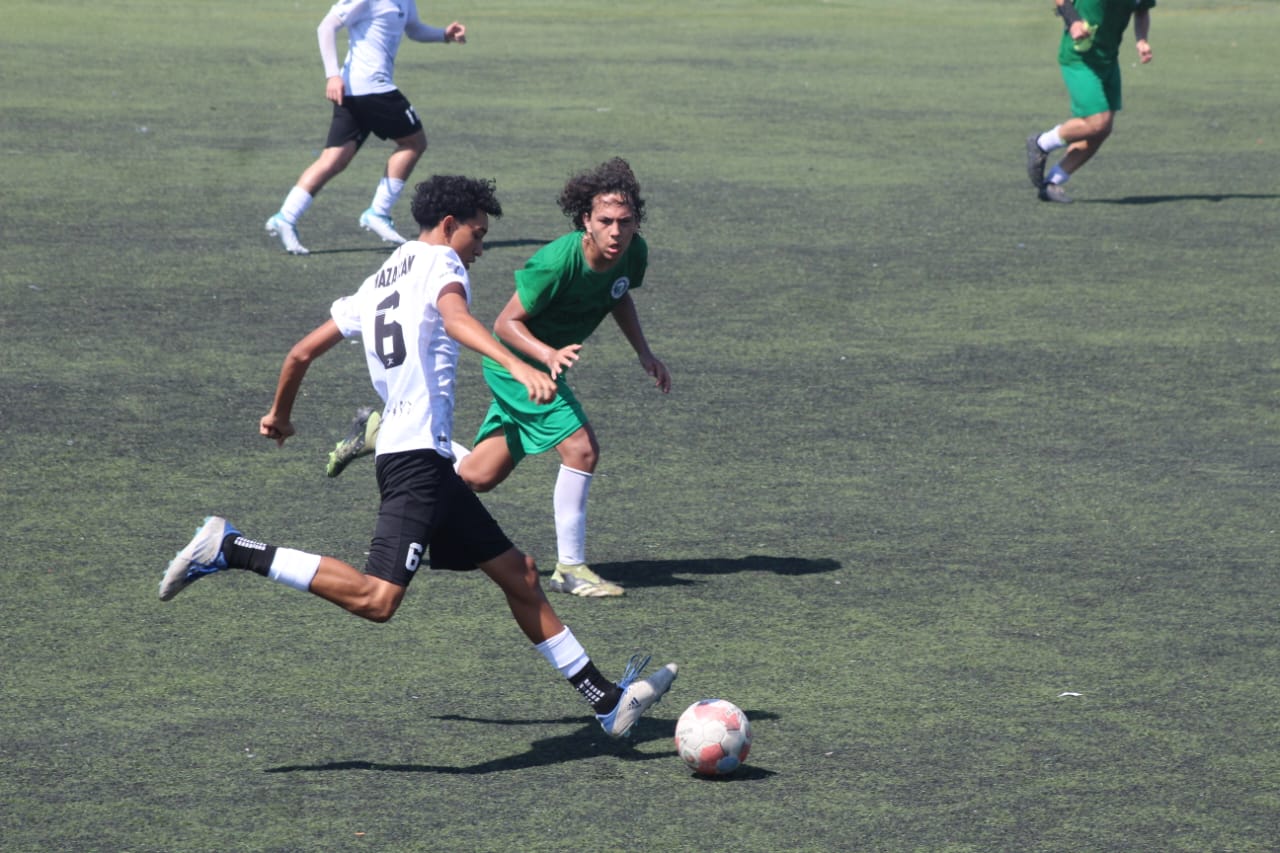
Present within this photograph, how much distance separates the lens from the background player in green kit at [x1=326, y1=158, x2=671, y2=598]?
7.52 meters

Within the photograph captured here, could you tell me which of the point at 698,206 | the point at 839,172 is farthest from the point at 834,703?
the point at 839,172

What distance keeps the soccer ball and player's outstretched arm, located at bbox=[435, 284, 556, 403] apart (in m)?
1.14

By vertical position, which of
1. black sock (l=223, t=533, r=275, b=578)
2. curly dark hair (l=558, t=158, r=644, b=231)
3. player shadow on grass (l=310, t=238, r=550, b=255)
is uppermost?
curly dark hair (l=558, t=158, r=644, b=231)

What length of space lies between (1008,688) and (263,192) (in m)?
10.8

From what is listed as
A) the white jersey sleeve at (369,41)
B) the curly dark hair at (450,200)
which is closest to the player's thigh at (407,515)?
the curly dark hair at (450,200)

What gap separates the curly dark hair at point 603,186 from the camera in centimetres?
746

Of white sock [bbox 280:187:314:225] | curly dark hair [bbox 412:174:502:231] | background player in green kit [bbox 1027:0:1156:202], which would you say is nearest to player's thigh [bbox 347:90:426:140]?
white sock [bbox 280:187:314:225]

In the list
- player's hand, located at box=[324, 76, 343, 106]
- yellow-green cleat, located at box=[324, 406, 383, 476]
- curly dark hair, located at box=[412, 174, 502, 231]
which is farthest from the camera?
player's hand, located at box=[324, 76, 343, 106]

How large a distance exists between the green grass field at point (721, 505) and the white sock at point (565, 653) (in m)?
0.29

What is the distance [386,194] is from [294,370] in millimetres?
8088

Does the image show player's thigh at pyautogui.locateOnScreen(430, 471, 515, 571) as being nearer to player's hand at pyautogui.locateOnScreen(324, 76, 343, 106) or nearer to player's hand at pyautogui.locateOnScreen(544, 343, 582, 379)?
player's hand at pyautogui.locateOnScreen(544, 343, 582, 379)

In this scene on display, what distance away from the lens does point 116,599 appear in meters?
7.52

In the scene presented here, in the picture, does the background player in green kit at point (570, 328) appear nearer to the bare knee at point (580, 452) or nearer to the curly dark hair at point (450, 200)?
the bare knee at point (580, 452)

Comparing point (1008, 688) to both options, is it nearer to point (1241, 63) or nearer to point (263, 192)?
point (263, 192)
